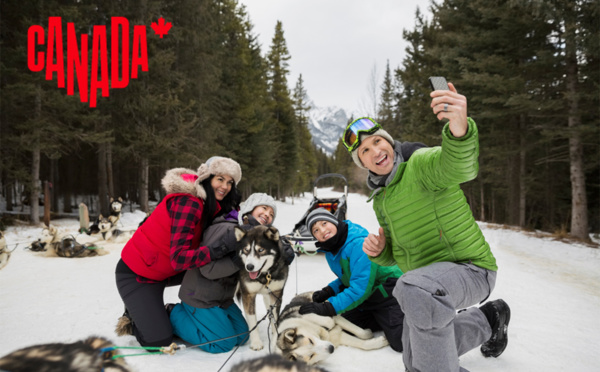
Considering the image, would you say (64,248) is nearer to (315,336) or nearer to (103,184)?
(315,336)

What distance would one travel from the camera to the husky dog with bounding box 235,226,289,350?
258 centimetres

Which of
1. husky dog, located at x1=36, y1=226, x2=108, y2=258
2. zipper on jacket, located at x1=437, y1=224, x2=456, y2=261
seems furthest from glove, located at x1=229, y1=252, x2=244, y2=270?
husky dog, located at x1=36, y1=226, x2=108, y2=258

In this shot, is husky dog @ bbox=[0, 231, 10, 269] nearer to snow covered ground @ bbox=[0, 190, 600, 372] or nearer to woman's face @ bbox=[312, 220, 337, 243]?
snow covered ground @ bbox=[0, 190, 600, 372]

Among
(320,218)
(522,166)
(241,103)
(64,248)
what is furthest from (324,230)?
(241,103)

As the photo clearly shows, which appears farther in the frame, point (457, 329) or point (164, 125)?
point (164, 125)

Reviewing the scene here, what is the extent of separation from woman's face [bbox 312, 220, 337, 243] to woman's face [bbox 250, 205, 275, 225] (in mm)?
560

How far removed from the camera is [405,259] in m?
1.97

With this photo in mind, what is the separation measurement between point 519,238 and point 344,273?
789 cm

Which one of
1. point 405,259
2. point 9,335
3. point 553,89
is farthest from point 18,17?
point 553,89

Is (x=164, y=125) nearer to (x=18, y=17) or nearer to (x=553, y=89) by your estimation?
(x=18, y=17)

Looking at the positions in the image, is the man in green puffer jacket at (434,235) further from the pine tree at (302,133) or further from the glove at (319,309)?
the pine tree at (302,133)

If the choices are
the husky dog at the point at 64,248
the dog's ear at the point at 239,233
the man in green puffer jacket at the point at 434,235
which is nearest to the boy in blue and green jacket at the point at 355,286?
the man in green puffer jacket at the point at 434,235

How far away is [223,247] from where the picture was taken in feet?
8.37

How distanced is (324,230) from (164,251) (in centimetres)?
141
